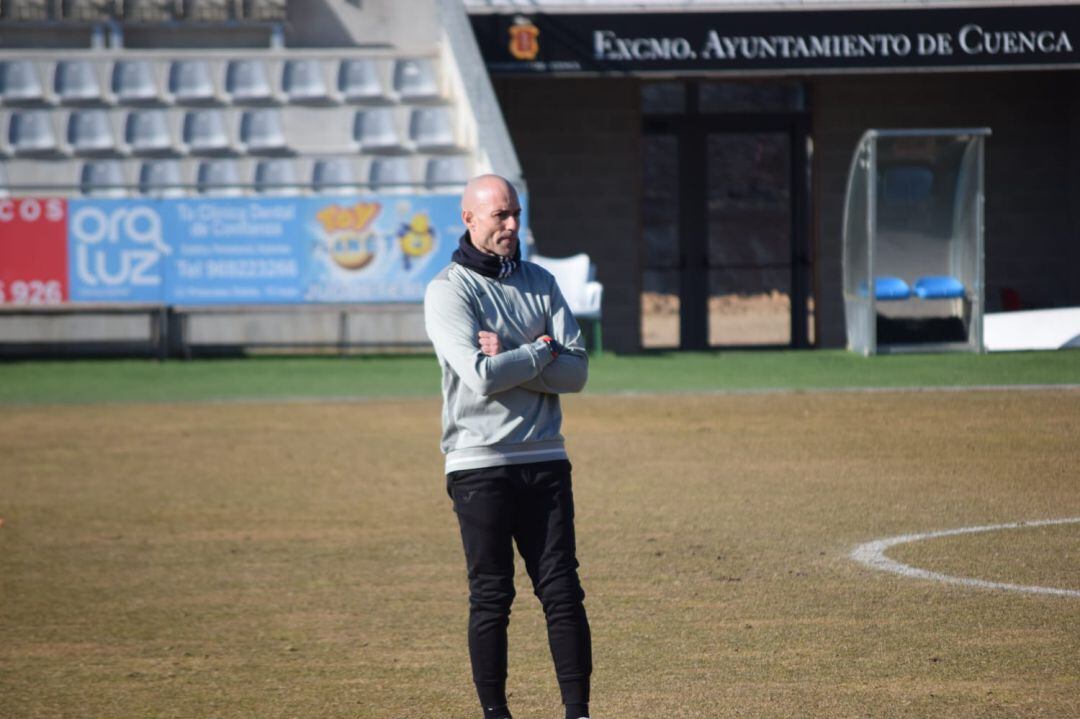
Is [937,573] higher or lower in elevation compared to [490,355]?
lower

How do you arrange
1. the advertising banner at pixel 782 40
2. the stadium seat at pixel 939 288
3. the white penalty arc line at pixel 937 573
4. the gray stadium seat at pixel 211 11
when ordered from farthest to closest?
the gray stadium seat at pixel 211 11 → the advertising banner at pixel 782 40 → the stadium seat at pixel 939 288 → the white penalty arc line at pixel 937 573

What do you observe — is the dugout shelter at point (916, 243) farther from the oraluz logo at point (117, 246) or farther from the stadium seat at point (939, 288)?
the oraluz logo at point (117, 246)

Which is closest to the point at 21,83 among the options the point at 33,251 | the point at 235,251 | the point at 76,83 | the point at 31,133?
the point at 76,83

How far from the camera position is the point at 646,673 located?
6.39 m

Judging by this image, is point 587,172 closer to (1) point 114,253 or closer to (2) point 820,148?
(2) point 820,148

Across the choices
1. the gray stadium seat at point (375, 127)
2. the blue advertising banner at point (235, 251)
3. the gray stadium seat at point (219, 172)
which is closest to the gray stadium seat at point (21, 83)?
the gray stadium seat at point (219, 172)

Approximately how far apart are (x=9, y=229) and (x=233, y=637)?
52.8 ft

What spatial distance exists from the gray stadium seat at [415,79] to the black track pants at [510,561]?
21.4 meters

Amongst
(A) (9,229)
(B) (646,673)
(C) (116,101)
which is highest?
(C) (116,101)

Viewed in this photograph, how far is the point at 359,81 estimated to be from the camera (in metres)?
26.4

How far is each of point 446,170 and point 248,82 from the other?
4037 mm

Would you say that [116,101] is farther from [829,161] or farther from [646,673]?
[646,673]

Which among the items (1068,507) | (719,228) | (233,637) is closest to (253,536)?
(233,637)

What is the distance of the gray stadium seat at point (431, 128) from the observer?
25.5 metres
